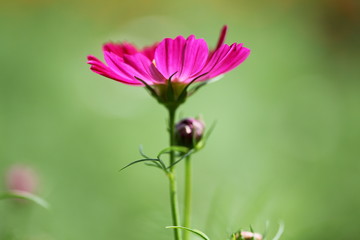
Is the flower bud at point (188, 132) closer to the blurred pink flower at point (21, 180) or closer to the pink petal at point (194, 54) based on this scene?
the pink petal at point (194, 54)

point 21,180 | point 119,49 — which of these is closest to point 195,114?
point 21,180

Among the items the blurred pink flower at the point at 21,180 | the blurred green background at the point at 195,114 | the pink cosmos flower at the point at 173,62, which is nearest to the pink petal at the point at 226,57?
the pink cosmos flower at the point at 173,62

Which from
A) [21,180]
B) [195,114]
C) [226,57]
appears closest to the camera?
[226,57]

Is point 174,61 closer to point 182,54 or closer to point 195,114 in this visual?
point 182,54

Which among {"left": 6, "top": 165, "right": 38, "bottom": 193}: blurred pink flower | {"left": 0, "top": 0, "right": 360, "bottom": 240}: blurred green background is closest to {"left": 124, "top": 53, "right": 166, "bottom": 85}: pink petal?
{"left": 0, "top": 0, "right": 360, "bottom": 240}: blurred green background

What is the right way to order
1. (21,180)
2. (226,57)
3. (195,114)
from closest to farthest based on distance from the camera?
(226,57), (21,180), (195,114)

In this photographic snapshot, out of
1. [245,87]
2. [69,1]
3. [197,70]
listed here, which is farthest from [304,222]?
[69,1]
